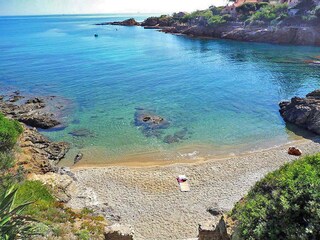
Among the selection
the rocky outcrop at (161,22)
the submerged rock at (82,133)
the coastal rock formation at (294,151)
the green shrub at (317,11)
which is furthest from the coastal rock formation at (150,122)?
the rocky outcrop at (161,22)

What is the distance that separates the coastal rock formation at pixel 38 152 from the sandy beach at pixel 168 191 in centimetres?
272

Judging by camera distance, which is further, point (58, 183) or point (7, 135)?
point (7, 135)

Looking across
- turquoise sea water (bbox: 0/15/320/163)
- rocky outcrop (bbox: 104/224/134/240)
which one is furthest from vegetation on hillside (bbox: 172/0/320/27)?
rocky outcrop (bbox: 104/224/134/240)

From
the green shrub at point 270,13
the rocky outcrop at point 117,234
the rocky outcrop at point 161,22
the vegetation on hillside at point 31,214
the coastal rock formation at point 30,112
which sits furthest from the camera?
the rocky outcrop at point 161,22

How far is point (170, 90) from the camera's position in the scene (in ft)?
149

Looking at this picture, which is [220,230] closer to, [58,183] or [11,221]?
[11,221]

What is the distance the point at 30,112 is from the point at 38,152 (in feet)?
42.2

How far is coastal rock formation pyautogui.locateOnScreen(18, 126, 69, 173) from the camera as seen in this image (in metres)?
22.6

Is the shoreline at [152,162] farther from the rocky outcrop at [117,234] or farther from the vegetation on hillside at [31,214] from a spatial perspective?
the rocky outcrop at [117,234]

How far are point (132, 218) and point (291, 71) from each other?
152 feet

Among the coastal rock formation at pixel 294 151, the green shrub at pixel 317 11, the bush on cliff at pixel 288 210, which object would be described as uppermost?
the bush on cliff at pixel 288 210

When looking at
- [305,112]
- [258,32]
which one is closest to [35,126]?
[305,112]

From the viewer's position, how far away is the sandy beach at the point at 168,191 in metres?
18.3

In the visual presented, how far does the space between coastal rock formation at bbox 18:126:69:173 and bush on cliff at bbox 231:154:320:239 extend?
1726cm
